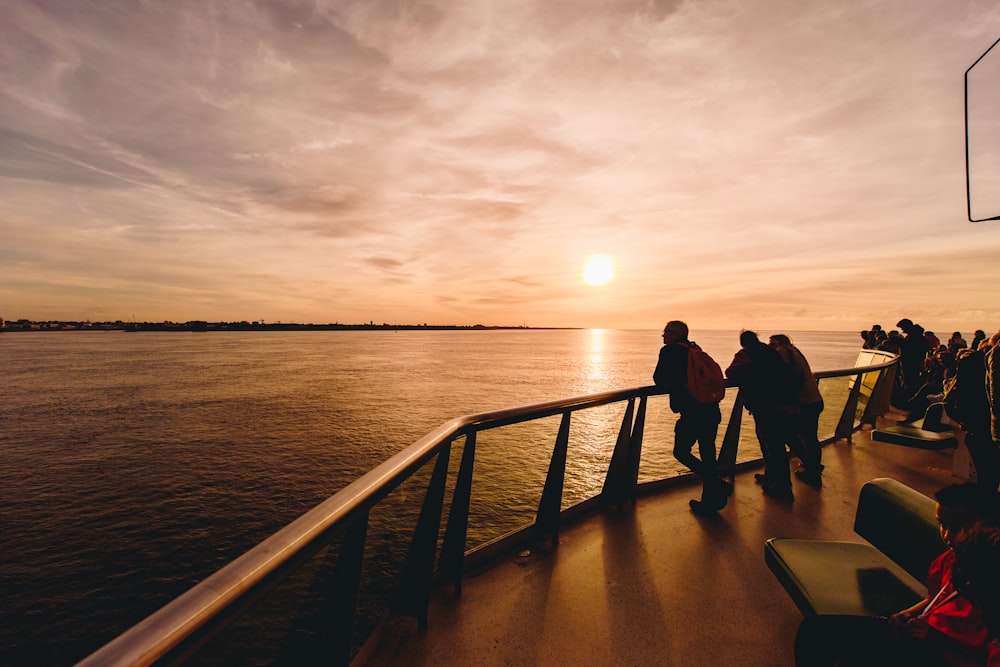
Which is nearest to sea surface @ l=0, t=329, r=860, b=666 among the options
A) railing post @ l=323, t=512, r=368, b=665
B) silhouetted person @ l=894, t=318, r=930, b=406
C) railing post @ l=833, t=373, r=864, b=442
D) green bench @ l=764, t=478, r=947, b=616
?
silhouetted person @ l=894, t=318, r=930, b=406

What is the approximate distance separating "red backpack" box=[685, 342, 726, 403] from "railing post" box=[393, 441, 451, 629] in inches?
104

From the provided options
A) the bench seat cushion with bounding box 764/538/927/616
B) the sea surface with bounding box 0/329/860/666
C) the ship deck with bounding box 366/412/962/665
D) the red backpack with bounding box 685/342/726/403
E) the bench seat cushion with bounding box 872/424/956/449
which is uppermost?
the red backpack with bounding box 685/342/726/403

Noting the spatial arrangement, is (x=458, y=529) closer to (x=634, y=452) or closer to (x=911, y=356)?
(x=634, y=452)

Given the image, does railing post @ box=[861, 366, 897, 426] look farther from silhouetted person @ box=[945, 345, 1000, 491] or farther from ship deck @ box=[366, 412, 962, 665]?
ship deck @ box=[366, 412, 962, 665]

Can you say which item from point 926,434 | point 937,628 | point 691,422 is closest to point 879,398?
point 926,434

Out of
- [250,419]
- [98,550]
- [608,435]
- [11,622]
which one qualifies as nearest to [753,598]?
[11,622]

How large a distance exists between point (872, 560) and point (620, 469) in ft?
6.45

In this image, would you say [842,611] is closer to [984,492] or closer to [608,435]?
[984,492]

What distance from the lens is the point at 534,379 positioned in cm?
4722

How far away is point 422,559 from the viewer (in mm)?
2619

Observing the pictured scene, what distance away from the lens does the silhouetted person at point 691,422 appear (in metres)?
4.15

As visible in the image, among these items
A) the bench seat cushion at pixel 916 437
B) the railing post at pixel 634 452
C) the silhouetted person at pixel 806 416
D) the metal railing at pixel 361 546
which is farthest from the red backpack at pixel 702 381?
the bench seat cushion at pixel 916 437

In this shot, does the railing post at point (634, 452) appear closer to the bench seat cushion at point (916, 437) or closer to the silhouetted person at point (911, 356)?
the bench seat cushion at point (916, 437)

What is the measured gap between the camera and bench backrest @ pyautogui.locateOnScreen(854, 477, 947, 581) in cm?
231
